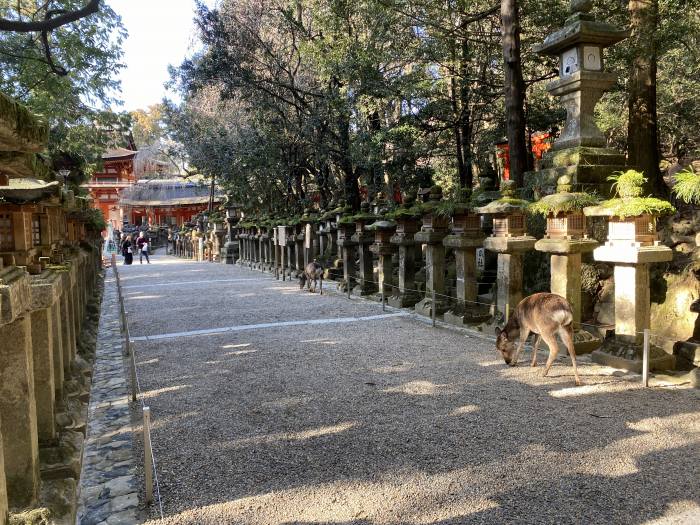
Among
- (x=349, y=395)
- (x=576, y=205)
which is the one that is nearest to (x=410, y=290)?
(x=576, y=205)

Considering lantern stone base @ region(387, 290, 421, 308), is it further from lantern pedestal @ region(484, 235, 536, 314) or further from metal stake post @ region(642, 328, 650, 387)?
metal stake post @ region(642, 328, 650, 387)

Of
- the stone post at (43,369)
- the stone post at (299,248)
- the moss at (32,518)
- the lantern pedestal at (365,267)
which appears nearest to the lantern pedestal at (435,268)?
the lantern pedestal at (365,267)

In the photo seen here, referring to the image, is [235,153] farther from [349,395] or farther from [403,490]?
[403,490]

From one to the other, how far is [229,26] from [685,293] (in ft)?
54.7

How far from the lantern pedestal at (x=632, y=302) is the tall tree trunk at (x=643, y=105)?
14.9 feet

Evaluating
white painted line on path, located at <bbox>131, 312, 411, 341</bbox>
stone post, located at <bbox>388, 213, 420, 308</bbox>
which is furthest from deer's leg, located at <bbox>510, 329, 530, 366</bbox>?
stone post, located at <bbox>388, 213, 420, 308</bbox>

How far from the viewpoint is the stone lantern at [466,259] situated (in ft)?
31.9

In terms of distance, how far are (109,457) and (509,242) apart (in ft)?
20.1

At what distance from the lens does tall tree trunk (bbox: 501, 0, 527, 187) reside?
10930 millimetres

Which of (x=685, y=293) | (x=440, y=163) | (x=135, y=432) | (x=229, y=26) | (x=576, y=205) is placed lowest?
(x=135, y=432)

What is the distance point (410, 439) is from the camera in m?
4.77

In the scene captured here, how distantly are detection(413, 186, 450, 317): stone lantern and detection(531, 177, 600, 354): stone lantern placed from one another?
10.3ft

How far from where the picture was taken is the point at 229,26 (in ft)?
62.2

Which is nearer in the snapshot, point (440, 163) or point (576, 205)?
point (576, 205)
